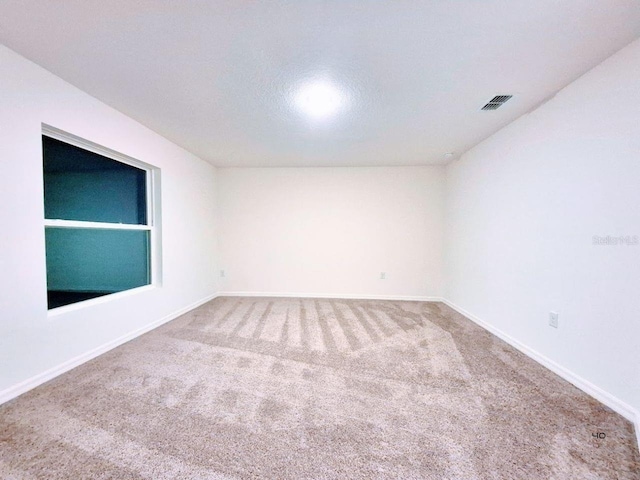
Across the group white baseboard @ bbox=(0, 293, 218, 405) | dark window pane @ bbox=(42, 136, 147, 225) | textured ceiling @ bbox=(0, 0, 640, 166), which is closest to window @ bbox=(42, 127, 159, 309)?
dark window pane @ bbox=(42, 136, 147, 225)

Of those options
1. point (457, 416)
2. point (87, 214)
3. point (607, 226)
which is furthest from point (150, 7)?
point (607, 226)

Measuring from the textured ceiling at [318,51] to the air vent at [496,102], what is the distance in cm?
5

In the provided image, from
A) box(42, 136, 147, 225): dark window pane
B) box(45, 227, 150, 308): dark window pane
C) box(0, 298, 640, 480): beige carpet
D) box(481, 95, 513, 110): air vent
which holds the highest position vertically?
box(481, 95, 513, 110): air vent

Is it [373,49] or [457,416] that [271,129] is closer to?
[373,49]

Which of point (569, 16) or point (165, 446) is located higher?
point (569, 16)

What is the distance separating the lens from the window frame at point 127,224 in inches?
78.7

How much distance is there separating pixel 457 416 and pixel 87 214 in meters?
3.38

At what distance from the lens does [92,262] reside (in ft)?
8.42

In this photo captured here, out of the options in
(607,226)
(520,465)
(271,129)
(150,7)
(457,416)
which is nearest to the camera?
(520,465)

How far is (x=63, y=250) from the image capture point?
2.20 m

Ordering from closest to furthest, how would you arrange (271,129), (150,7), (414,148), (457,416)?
(150,7) < (457,416) < (271,129) < (414,148)

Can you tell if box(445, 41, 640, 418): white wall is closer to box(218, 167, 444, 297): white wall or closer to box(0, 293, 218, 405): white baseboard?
box(218, 167, 444, 297): white wall

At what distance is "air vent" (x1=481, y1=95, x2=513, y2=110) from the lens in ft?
6.97

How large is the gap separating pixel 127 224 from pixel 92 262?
0.50 metres
